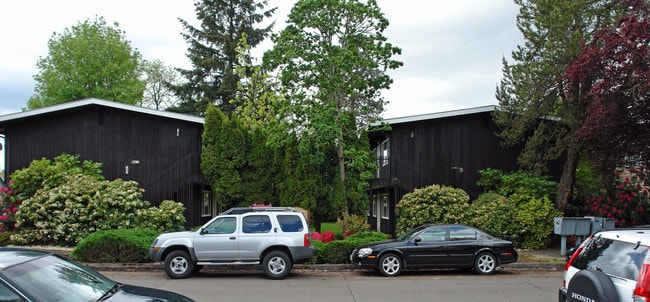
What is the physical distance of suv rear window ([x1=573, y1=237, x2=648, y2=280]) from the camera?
5.47 m

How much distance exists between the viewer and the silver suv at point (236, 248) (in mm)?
12625

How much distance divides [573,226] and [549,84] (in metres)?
5.09

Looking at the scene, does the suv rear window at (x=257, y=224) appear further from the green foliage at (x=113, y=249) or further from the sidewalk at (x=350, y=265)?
the green foliage at (x=113, y=249)

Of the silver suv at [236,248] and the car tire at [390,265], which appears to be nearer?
the silver suv at [236,248]

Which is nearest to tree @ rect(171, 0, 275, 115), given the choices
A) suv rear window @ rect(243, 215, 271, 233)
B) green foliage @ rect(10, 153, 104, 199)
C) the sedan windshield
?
green foliage @ rect(10, 153, 104, 199)

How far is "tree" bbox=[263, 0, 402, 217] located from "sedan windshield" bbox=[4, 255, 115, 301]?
40.5ft

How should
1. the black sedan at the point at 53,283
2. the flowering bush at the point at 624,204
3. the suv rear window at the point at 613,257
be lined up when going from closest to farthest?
the black sedan at the point at 53,283
the suv rear window at the point at 613,257
the flowering bush at the point at 624,204

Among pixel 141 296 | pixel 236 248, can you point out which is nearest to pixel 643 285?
pixel 141 296

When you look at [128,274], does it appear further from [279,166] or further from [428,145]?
[428,145]

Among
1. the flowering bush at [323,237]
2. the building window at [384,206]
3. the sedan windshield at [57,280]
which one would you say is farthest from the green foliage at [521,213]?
the sedan windshield at [57,280]

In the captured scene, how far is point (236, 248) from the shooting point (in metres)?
12.7

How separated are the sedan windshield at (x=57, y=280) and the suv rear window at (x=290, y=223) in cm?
723

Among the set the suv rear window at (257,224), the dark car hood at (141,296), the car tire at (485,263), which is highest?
the suv rear window at (257,224)

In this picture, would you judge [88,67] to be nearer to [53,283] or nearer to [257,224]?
[257,224]
